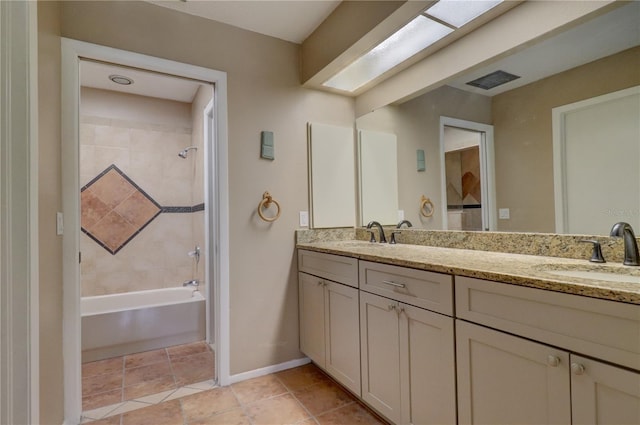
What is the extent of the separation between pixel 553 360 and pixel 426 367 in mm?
524

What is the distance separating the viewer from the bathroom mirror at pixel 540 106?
1.33m

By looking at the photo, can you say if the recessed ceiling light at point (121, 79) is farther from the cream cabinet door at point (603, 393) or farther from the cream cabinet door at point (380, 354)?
the cream cabinet door at point (603, 393)

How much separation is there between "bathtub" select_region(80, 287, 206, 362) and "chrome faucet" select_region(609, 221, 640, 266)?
2.92m

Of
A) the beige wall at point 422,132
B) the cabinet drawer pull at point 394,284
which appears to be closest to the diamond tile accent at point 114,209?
the beige wall at point 422,132

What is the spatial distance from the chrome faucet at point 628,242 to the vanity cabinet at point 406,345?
0.67 m

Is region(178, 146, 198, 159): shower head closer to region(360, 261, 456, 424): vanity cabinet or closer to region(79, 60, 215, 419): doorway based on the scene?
region(79, 60, 215, 419): doorway

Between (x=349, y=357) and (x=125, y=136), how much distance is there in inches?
129

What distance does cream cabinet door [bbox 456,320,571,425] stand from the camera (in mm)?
946

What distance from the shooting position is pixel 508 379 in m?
1.06

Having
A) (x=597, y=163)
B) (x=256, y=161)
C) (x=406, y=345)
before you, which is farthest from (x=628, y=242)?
(x=256, y=161)

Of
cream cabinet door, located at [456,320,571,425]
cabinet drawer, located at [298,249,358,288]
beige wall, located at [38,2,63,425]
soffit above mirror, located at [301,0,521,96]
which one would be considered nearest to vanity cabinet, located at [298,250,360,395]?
cabinet drawer, located at [298,249,358,288]

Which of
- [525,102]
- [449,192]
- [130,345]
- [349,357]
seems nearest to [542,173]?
[525,102]

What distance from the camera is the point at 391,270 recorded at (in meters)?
1.54

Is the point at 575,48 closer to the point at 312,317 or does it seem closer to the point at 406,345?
the point at 406,345
